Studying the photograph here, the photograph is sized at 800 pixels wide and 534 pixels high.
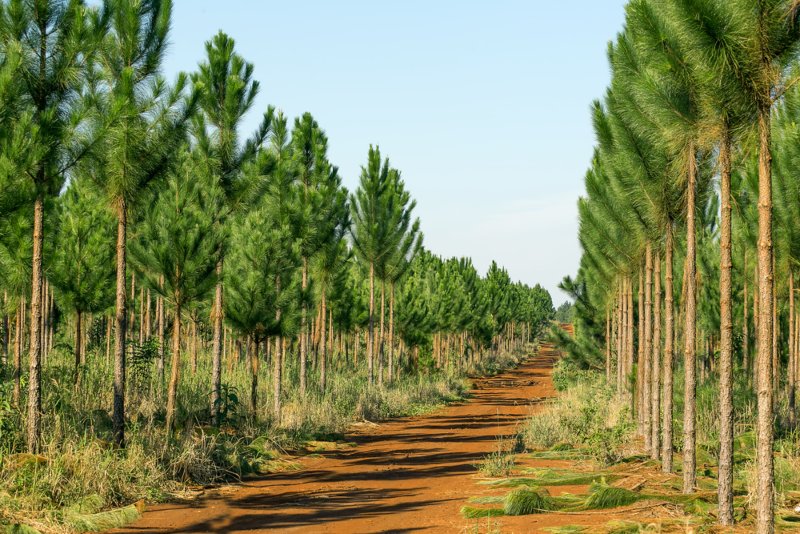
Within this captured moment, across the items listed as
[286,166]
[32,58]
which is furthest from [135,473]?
[286,166]

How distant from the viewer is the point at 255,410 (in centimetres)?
1783

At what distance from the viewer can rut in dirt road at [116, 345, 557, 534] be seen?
9.60m

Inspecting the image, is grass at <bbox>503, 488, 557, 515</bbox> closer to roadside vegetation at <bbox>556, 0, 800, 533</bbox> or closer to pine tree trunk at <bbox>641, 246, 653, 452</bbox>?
roadside vegetation at <bbox>556, 0, 800, 533</bbox>

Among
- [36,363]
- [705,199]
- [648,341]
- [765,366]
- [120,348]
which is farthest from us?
[648,341]

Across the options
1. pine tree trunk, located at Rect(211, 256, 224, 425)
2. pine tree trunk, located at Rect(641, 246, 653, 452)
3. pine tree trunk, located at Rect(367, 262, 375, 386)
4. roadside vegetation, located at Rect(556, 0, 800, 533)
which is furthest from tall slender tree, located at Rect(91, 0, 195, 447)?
pine tree trunk, located at Rect(367, 262, 375, 386)

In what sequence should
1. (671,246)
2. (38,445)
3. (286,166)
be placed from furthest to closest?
(286,166) → (671,246) → (38,445)

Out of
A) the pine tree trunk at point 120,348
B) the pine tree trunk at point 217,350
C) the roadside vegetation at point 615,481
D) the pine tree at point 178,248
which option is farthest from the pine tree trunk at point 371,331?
the pine tree trunk at point 120,348

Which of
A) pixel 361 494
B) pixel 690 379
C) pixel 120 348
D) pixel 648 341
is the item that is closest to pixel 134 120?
pixel 120 348

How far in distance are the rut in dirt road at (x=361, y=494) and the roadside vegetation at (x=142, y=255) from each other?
70 centimetres

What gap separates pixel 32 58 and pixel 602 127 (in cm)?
927

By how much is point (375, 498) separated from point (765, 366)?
5879 mm

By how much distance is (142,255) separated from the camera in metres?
14.4

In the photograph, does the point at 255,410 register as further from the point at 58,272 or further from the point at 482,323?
the point at 482,323

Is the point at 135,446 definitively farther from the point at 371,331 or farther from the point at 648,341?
the point at 371,331
